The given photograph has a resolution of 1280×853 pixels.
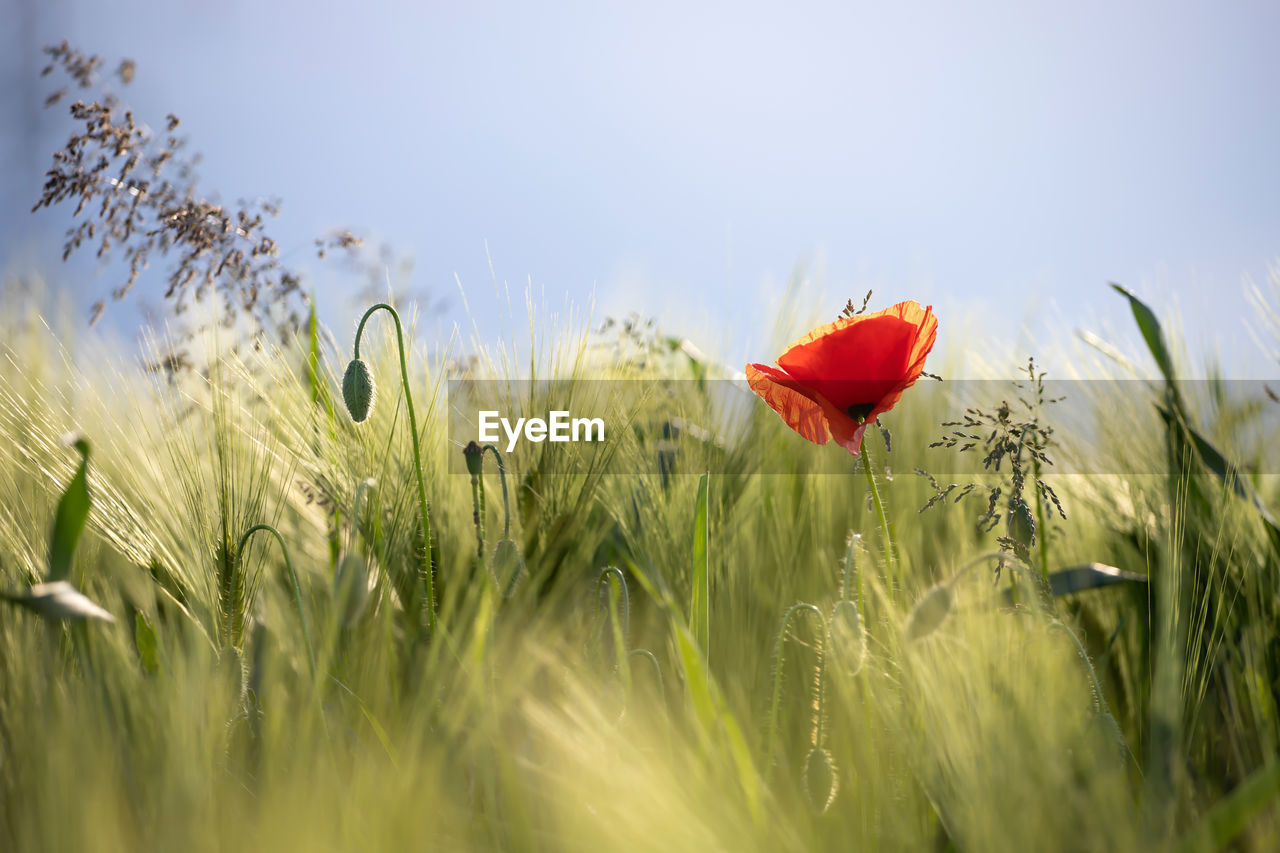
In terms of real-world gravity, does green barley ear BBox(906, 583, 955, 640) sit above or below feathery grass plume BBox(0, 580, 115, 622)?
below

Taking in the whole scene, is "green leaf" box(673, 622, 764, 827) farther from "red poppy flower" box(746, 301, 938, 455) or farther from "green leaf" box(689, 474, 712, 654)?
"red poppy flower" box(746, 301, 938, 455)

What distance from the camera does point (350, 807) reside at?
1.12 feet

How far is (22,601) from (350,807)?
0.52 feet

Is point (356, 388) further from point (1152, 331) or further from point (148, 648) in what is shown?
point (1152, 331)

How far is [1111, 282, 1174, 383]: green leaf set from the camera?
0.51m

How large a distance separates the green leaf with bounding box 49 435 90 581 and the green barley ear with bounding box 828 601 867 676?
35 cm

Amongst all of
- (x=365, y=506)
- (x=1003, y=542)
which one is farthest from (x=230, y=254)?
(x=1003, y=542)

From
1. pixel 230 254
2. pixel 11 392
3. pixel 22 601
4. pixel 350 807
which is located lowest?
pixel 350 807

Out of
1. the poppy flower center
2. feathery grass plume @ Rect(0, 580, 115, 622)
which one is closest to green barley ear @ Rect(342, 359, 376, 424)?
feathery grass plume @ Rect(0, 580, 115, 622)

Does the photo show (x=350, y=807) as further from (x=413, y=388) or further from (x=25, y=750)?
(x=413, y=388)

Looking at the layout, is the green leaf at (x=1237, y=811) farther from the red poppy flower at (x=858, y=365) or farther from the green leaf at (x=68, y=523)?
the green leaf at (x=68, y=523)

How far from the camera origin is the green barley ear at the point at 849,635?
14.5 inches

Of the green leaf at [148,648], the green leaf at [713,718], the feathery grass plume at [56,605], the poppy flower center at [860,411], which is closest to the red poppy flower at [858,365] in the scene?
the poppy flower center at [860,411]

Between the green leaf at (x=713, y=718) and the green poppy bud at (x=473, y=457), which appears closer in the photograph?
the green leaf at (x=713, y=718)
